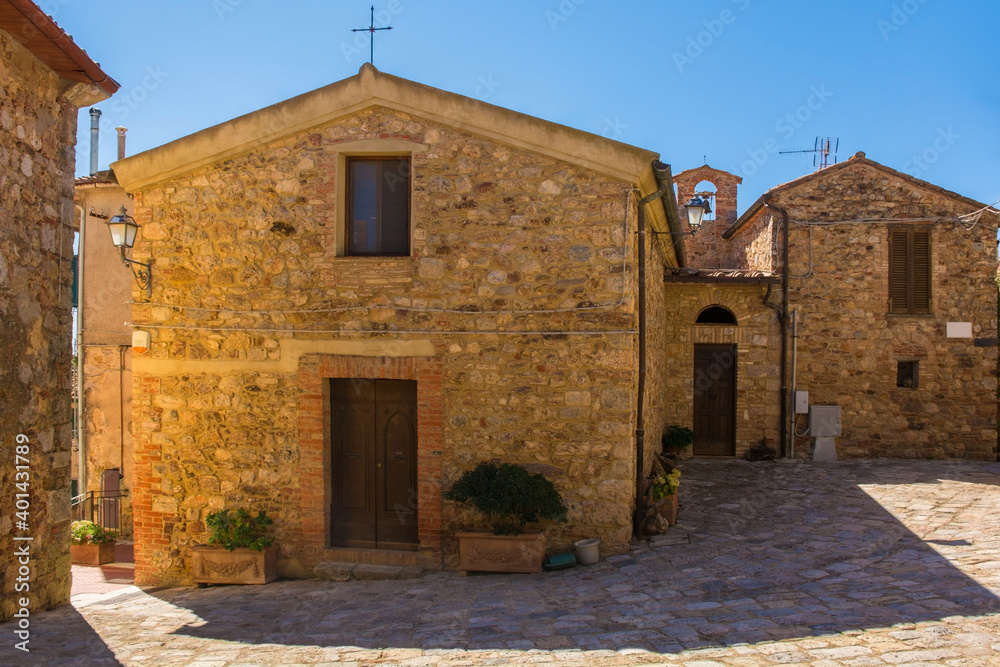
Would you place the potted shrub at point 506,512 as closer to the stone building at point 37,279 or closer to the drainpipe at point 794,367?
the stone building at point 37,279

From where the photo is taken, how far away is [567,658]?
4.56 m

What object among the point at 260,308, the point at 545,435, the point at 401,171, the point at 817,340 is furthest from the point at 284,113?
the point at 817,340

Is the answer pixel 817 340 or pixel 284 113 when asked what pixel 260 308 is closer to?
pixel 284 113

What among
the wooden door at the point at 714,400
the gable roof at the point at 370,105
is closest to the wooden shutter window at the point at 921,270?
the wooden door at the point at 714,400

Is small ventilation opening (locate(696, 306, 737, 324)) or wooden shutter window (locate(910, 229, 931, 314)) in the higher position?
wooden shutter window (locate(910, 229, 931, 314))

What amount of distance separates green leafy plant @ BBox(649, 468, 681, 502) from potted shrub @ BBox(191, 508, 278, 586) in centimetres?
422

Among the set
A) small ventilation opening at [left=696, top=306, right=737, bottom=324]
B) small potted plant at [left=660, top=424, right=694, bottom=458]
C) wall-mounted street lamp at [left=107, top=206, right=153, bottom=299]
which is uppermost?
wall-mounted street lamp at [left=107, top=206, right=153, bottom=299]

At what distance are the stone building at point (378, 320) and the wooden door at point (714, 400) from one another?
19.5ft

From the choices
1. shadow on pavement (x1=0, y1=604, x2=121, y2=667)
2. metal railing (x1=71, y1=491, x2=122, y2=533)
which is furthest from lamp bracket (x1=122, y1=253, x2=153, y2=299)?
metal railing (x1=71, y1=491, x2=122, y2=533)

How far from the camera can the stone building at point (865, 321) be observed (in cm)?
1266

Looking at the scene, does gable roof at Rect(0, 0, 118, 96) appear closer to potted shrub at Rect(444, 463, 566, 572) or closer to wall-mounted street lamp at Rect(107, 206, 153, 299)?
wall-mounted street lamp at Rect(107, 206, 153, 299)

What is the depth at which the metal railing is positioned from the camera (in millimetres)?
11117

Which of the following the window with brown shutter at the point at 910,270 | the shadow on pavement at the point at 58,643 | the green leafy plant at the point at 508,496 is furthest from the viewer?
the window with brown shutter at the point at 910,270

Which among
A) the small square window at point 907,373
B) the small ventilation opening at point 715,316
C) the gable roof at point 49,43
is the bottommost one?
the small square window at point 907,373
